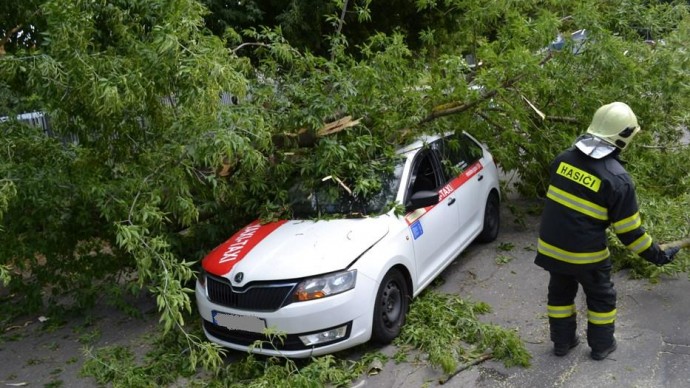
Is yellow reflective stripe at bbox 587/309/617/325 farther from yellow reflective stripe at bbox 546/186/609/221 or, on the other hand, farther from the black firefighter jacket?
yellow reflective stripe at bbox 546/186/609/221

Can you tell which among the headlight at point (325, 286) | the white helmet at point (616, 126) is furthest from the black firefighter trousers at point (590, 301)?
the headlight at point (325, 286)

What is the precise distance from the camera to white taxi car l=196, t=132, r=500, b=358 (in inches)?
177

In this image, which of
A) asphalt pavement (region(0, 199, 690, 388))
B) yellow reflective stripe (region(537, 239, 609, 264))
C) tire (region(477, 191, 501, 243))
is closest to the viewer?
yellow reflective stripe (region(537, 239, 609, 264))

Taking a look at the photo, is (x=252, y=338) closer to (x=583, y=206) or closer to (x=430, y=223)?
(x=430, y=223)

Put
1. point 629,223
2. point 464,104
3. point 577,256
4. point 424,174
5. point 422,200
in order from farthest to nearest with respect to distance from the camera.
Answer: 1. point 464,104
2. point 424,174
3. point 422,200
4. point 577,256
5. point 629,223

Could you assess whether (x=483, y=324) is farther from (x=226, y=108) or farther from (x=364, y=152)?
(x=226, y=108)

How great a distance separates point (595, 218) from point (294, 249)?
7.22ft

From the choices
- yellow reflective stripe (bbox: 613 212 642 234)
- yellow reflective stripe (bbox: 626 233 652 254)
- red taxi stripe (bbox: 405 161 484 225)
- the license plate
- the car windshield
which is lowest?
the license plate

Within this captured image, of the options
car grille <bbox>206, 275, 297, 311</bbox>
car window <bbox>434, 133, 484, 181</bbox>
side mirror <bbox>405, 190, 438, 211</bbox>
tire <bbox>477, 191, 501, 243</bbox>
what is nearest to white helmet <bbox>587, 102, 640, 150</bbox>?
side mirror <bbox>405, 190, 438, 211</bbox>

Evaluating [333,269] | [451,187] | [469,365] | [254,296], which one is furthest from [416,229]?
[254,296]

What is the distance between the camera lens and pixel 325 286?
451cm

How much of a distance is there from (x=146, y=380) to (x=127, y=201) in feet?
4.43

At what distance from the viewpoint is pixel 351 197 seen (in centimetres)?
547

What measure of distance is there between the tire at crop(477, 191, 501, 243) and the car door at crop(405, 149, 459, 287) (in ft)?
3.35
